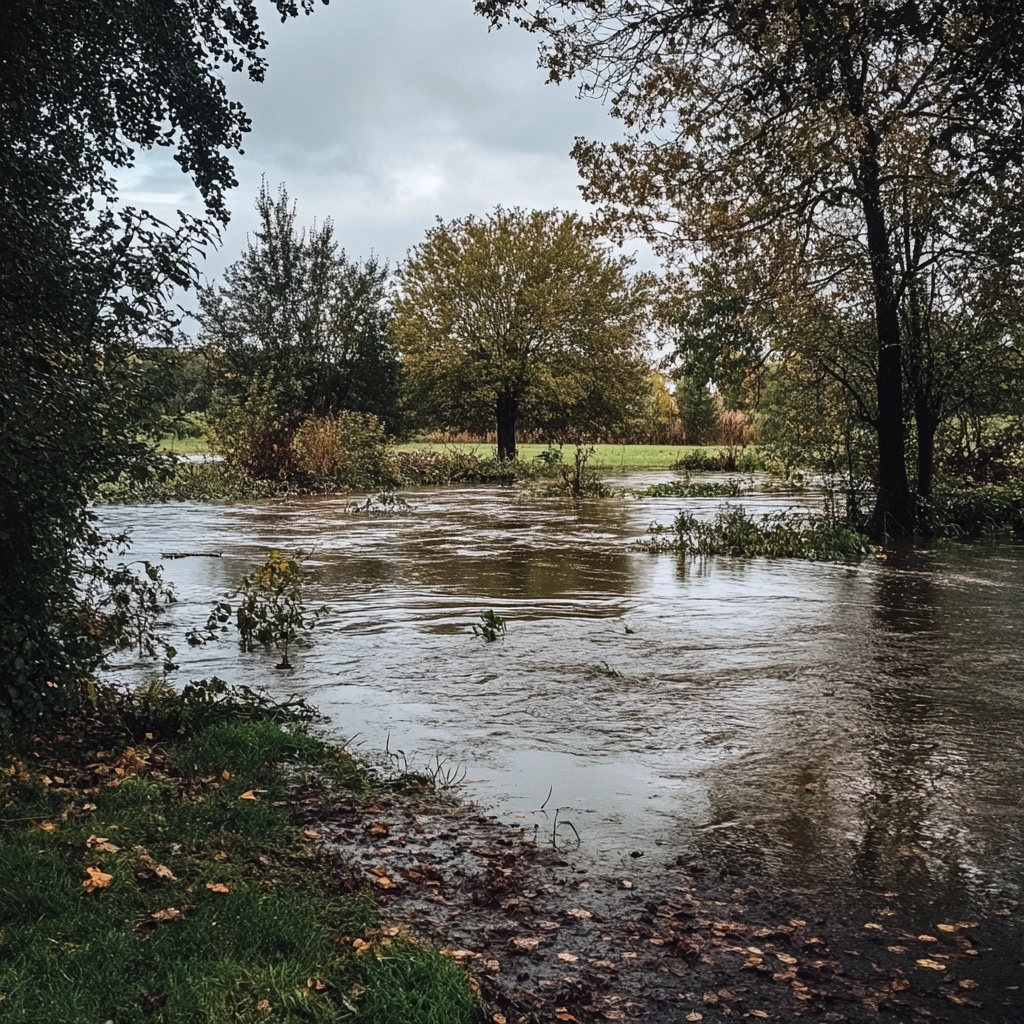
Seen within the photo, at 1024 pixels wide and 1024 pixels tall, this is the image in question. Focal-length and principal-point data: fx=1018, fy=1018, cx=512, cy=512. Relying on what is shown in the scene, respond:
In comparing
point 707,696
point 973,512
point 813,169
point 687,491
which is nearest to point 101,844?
point 707,696

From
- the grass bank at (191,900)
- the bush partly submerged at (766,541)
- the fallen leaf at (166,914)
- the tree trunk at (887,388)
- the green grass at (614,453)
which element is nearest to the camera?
the grass bank at (191,900)

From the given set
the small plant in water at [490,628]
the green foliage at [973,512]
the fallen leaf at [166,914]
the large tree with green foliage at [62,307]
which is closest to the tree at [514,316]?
the green foliage at [973,512]

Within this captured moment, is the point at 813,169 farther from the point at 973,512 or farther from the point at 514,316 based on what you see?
the point at 514,316

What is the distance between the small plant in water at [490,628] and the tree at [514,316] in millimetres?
25519

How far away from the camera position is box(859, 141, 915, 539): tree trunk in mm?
14266

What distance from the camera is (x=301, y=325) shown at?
3216 centimetres

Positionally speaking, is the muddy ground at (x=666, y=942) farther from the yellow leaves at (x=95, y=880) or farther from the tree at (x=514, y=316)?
the tree at (x=514, y=316)

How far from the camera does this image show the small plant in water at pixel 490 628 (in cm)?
830

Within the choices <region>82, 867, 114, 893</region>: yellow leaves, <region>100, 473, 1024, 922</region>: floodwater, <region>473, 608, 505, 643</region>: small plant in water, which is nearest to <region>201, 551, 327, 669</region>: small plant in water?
<region>100, 473, 1024, 922</region>: floodwater

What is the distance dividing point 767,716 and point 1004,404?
41.7ft

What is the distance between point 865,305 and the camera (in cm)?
1566

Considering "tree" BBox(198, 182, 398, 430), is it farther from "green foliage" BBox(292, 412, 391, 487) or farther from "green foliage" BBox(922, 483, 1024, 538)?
"green foliage" BBox(922, 483, 1024, 538)

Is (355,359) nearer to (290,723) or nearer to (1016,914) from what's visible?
(290,723)

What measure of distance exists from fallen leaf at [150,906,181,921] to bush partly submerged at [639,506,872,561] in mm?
11039
